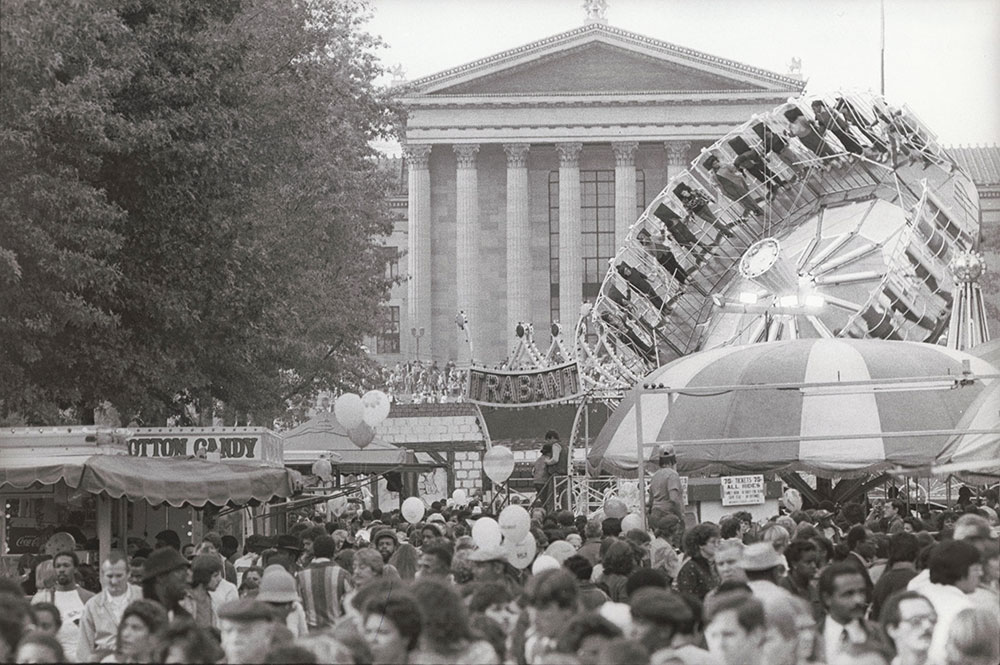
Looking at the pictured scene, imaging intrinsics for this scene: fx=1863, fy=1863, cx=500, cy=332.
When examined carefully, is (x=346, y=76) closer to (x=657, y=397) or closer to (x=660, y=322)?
(x=660, y=322)

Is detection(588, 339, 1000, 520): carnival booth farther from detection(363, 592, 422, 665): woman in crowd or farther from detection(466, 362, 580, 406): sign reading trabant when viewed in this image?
detection(363, 592, 422, 665): woman in crowd

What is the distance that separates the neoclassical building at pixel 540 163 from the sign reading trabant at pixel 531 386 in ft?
158

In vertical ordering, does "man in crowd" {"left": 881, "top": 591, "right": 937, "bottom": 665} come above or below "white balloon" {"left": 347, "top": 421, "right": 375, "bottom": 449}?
below

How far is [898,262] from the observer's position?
32.8 m

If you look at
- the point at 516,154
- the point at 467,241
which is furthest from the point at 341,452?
the point at 516,154

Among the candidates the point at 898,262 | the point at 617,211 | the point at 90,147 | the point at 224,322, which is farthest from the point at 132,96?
the point at 617,211

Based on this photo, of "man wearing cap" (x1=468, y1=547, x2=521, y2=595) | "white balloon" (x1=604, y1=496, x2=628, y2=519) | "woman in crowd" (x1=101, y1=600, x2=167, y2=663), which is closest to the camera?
"woman in crowd" (x1=101, y1=600, x2=167, y2=663)

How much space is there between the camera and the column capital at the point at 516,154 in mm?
85062

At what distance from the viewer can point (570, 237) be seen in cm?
8450

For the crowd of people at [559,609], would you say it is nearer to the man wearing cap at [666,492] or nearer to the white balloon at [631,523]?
the white balloon at [631,523]

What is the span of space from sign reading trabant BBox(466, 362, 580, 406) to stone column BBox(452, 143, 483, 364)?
49.2 m

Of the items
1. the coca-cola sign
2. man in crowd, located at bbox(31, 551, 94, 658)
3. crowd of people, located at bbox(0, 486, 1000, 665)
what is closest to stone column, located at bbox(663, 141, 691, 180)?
the coca-cola sign

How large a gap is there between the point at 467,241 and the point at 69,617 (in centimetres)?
7290

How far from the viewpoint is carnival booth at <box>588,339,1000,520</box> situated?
22.6 meters
